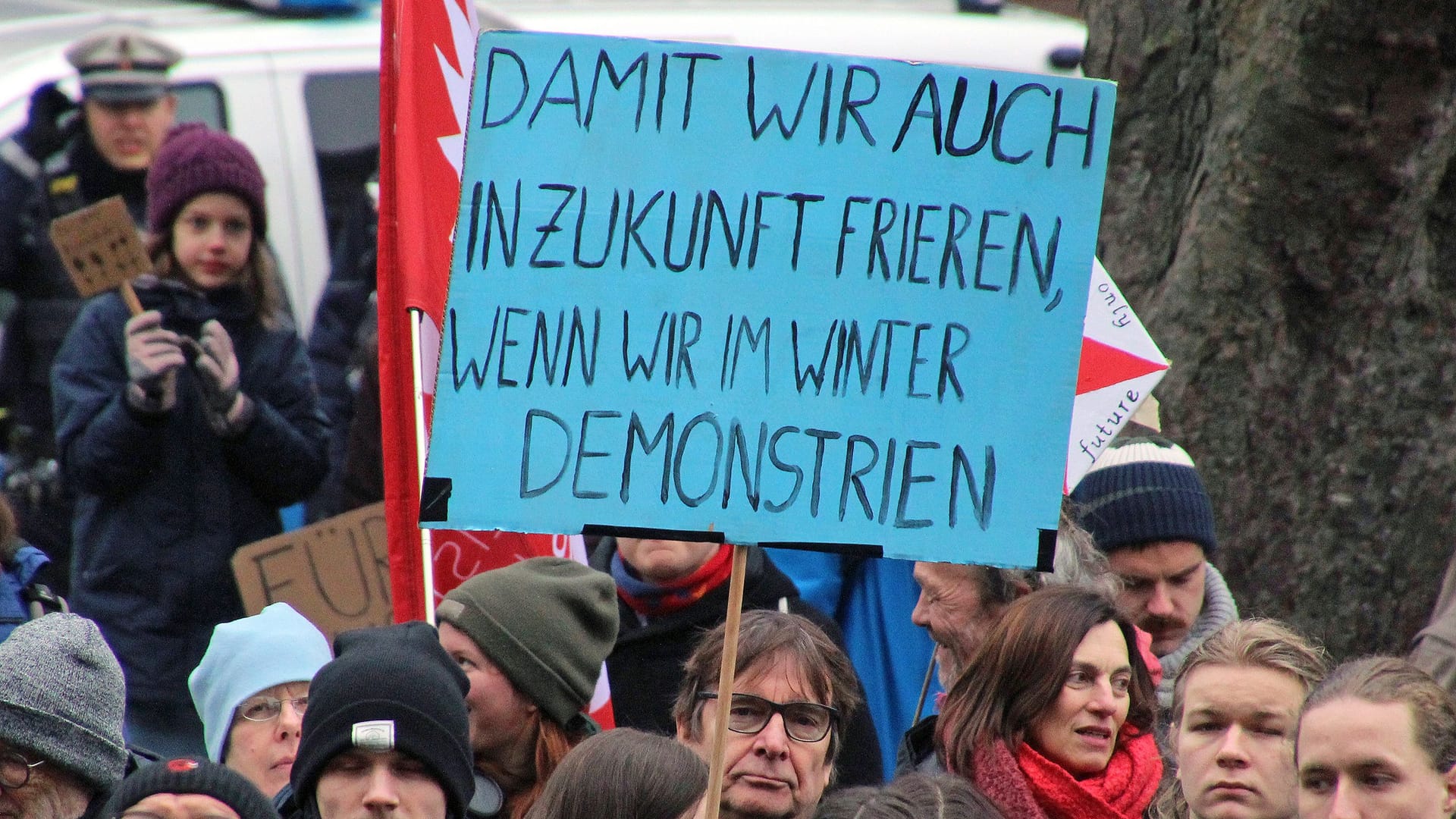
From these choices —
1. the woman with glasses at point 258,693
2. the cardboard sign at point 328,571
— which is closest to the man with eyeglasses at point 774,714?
the woman with glasses at point 258,693

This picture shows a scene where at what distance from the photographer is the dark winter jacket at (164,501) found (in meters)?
5.27

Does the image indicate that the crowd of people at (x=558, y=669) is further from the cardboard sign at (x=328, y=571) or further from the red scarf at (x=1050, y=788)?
the cardboard sign at (x=328, y=571)

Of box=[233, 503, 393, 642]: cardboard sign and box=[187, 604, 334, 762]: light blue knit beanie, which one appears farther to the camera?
box=[233, 503, 393, 642]: cardboard sign

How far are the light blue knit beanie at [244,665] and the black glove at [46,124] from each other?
2982 mm

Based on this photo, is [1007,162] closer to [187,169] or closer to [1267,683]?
[1267,683]

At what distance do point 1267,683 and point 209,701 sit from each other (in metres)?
2.14

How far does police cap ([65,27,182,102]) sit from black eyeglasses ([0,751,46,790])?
11.7 ft

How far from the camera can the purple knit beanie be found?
213 inches

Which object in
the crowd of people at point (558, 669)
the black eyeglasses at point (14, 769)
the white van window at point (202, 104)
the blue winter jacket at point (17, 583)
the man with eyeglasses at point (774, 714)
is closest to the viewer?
the crowd of people at point (558, 669)

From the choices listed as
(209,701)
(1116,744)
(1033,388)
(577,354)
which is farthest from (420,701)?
(1116,744)

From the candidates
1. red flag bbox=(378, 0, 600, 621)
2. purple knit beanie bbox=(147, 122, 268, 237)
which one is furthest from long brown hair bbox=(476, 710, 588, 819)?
purple knit beanie bbox=(147, 122, 268, 237)

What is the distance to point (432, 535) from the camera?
14.9ft

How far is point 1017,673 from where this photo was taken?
148 inches

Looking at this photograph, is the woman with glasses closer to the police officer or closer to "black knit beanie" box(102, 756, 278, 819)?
"black knit beanie" box(102, 756, 278, 819)
